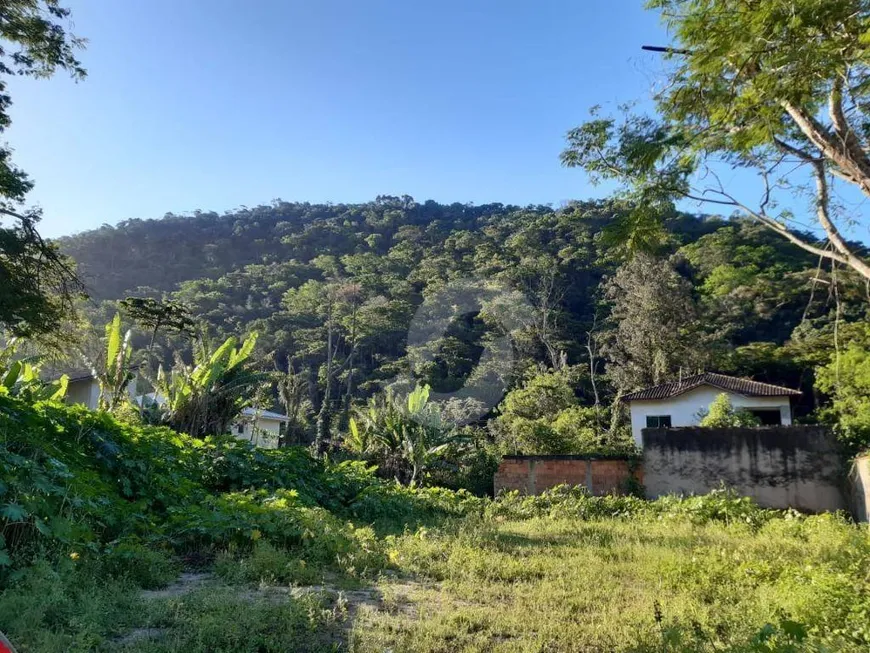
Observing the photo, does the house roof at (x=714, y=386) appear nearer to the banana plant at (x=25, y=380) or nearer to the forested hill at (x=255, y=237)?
the banana plant at (x=25, y=380)

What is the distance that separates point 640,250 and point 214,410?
9023 mm

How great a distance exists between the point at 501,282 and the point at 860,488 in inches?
1091

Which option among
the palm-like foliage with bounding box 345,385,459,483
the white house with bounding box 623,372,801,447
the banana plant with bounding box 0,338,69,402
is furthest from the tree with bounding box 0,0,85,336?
the white house with bounding box 623,372,801,447

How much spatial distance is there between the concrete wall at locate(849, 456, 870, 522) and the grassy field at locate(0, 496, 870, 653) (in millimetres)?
2174

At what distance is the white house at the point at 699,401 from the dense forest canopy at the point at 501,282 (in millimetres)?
2756

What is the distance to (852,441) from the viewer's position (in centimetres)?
1156

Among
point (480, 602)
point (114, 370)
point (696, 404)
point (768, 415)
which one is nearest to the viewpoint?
point (480, 602)

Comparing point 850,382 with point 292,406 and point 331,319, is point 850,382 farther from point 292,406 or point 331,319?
point 331,319

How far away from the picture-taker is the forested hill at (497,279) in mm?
26719

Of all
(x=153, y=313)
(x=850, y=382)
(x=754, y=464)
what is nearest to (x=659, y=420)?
(x=850, y=382)

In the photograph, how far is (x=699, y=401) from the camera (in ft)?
75.3

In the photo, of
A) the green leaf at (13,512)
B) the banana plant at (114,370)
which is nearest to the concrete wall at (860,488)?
the green leaf at (13,512)

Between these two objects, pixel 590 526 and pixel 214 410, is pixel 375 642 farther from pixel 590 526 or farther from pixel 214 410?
pixel 214 410

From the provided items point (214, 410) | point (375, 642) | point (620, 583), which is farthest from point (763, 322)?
point (375, 642)
